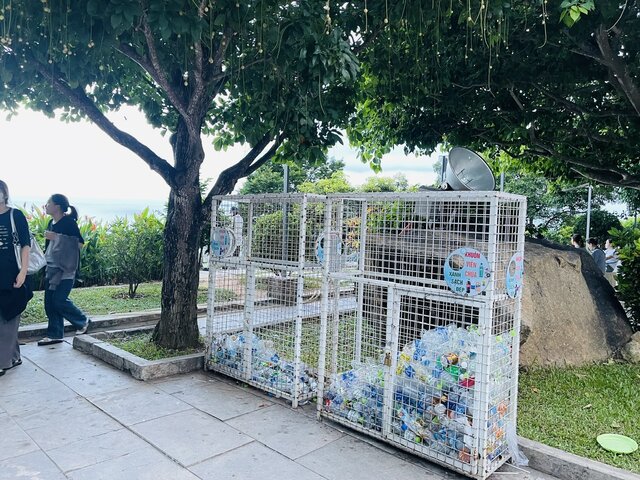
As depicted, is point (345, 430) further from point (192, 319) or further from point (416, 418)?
point (192, 319)

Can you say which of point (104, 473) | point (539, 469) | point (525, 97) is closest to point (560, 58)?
point (525, 97)

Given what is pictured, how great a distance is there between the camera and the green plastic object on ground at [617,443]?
130 inches

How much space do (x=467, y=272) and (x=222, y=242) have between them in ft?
9.06

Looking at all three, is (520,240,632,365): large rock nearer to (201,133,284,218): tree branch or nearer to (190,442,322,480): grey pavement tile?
(190,442,322,480): grey pavement tile

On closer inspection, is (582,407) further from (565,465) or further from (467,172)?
(467,172)

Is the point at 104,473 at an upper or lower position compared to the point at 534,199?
lower

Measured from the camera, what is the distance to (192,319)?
5.48 meters

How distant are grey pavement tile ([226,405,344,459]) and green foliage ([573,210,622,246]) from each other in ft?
67.7

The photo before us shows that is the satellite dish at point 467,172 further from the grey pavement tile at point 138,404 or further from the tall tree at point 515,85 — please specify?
the grey pavement tile at point 138,404

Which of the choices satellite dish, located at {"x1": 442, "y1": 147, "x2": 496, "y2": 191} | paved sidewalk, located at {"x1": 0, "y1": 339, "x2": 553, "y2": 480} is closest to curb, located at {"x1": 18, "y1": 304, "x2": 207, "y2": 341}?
paved sidewalk, located at {"x1": 0, "y1": 339, "x2": 553, "y2": 480}

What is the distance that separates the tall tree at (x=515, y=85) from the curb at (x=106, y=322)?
4576 mm

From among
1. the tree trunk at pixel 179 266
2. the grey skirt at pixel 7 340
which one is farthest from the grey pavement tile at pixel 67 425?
the tree trunk at pixel 179 266

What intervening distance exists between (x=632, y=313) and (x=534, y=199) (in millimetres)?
19998

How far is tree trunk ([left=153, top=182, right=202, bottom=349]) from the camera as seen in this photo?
5.32 metres
